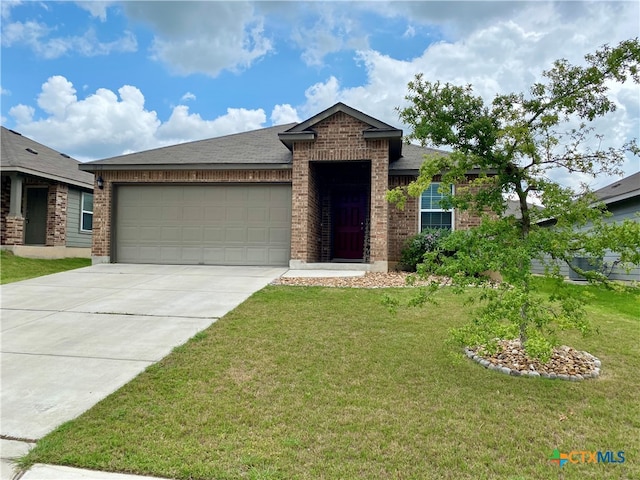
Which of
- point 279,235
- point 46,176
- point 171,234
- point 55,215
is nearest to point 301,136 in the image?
point 279,235

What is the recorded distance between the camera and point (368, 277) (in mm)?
9883

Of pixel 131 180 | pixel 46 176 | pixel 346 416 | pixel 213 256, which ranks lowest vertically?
pixel 346 416

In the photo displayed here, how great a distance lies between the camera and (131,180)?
1237 centimetres

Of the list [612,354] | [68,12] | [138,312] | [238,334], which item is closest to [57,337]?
[138,312]

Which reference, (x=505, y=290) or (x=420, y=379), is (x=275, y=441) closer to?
(x=420, y=379)

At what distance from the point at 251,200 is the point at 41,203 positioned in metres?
9.34

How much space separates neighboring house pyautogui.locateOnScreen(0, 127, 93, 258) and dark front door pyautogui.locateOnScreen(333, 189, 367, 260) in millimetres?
10288

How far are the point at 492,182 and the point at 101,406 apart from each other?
4.69 m

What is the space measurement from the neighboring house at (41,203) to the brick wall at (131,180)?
368 cm

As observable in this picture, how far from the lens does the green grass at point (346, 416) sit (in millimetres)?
2707

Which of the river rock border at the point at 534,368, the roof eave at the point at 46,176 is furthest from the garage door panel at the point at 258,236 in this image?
the roof eave at the point at 46,176

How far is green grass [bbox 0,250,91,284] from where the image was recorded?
34.9 feet

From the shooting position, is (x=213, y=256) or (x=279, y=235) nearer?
(x=279, y=235)

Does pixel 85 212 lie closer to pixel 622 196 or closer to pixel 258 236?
pixel 258 236
